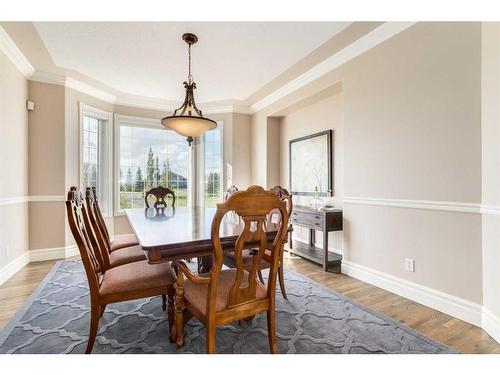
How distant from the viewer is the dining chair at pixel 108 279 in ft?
4.83

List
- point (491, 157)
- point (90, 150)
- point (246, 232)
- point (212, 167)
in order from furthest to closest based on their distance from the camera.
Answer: point (212, 167) → point (90, 150) → point (491, 157) → point (246, 232)

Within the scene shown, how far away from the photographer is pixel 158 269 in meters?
1.80

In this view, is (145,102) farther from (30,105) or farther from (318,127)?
(318,127)

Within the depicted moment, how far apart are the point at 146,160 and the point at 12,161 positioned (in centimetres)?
209

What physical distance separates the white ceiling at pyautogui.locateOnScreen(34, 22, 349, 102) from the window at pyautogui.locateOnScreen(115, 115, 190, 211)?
0.93 m

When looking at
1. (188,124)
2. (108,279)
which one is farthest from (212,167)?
(108,279)

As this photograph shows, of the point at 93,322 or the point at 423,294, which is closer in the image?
the point at 93,322

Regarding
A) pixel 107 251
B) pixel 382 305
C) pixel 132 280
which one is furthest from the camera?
pixel 382 305

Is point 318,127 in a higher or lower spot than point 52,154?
higher

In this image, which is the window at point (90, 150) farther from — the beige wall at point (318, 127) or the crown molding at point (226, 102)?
the beige wall at point (318, 127)

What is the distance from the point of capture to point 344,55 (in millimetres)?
2994

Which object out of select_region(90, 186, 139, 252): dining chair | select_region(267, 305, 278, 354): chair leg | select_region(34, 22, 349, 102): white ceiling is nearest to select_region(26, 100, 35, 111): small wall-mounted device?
select_region(34, 22, 349, 102): white ceiling
